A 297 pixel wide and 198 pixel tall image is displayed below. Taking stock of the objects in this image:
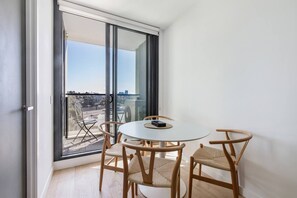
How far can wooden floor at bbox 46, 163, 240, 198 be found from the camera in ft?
5.69

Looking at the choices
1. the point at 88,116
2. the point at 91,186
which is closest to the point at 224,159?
the point at 91,186

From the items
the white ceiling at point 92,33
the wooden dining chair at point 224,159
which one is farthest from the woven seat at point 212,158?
the white ceiling at point 92,33

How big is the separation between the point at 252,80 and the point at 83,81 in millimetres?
2695

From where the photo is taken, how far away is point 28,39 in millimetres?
1329

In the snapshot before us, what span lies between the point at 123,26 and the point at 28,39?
1813 mm

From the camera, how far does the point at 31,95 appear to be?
1357mm

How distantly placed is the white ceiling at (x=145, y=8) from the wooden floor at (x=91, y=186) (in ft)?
8.53

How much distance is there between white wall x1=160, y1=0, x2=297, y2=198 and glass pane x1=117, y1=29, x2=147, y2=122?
1.10 meters

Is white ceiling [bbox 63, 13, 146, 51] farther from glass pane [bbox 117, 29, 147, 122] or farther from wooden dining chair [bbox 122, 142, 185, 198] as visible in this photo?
wooden dining chair [bbox 122, 142, 185, 198]

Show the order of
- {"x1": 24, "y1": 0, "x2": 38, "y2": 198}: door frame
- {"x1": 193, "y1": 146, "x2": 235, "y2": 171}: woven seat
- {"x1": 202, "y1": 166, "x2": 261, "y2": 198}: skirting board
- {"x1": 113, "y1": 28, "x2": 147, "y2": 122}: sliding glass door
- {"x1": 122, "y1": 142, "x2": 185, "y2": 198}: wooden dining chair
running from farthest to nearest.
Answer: {"x1": 113, "y1": 28, "x2": 147, "y2": 122}: sliding glass door < {"x1": 202, "y1": 166, "x2": 261, "y2": 198}: skirting board < {"x1": 193, "y1": 146, "x2": 235, "y2": 171}: woven seat < {"x1": 24, "y1": 0, "x2": 38, "y2": 198}: door frame < {"x1": 122, "y1": 142, "x2": 185, "y2": 198}: wooden dining chair

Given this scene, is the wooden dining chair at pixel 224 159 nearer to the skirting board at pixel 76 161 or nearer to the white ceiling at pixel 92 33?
the skirting board at pixel 76 161

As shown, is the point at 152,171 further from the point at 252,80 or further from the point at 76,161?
the point at 76,161

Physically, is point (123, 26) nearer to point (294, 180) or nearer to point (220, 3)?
point (220, 3)

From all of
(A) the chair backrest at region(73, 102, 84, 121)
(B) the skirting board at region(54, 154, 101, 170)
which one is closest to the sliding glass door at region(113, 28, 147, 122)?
(A) the chair backrest at region(73, 102, 84, 121)
